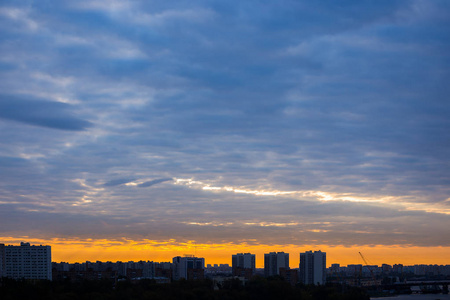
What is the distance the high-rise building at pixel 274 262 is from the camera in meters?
173

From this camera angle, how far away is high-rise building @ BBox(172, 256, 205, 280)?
139750 millimetres

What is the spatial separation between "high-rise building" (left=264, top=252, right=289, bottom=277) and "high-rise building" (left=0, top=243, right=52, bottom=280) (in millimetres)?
76632

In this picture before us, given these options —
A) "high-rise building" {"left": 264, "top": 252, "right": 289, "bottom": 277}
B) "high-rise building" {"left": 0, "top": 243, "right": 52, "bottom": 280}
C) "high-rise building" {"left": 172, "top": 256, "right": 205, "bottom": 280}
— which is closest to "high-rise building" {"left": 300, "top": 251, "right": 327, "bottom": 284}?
"high-rise building" {"left": 264, "top": 252, "right": 289, "bottom": 277}

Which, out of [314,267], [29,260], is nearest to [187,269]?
[314,267]

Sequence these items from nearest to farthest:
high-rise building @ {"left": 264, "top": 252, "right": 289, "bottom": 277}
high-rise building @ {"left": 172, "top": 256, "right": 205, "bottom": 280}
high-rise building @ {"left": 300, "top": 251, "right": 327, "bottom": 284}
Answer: high-rise building @ {"left": 172, "top": 256, "right": 205, "bottom": 280} → high-rise building @ {"left": 300, "top": 251, "right": 327, "bottom": 284} → high-rise building @ {"left": 264, "top": 252, "right": 289, "bottom": 277}

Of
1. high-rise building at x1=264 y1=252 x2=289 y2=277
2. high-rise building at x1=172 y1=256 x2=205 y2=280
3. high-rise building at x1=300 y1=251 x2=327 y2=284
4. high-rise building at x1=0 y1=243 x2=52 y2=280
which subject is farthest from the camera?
high-rise building at x1=264 y1=252 x2=289 y2=277

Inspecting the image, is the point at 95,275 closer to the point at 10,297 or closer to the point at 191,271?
the point at 191,271

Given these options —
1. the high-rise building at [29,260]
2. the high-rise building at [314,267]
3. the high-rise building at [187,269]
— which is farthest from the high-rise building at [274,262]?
the high-rise building at [29,260]

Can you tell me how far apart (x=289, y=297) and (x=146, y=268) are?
106317 mm

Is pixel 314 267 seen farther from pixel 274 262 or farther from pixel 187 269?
pixel 187 269

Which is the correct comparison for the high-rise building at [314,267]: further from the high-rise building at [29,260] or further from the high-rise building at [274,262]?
the high-rise building at [29,260]

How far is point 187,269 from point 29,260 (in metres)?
42.3

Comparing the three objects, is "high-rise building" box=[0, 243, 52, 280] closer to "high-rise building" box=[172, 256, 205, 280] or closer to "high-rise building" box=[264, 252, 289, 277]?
"high-rise building" box=[172, 256, 205, 280]

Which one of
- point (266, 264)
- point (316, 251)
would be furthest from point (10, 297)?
point (266, 264)
